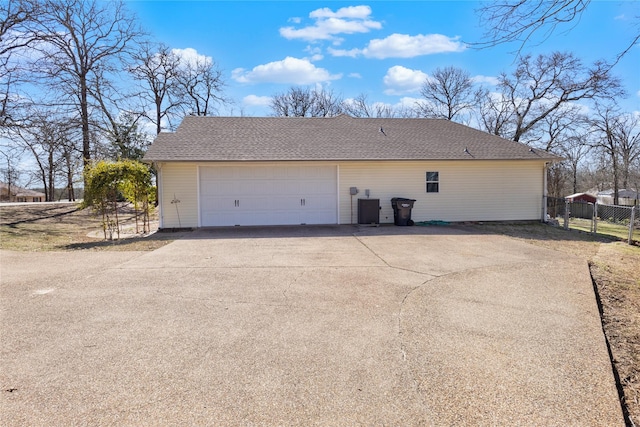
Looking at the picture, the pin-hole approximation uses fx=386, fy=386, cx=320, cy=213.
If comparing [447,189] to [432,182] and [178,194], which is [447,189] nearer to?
[432,182]

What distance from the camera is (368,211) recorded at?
44.5 ft

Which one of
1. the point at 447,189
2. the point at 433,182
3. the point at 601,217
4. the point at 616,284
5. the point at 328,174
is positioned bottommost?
the point at 616,284

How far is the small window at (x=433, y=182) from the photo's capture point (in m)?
14.2

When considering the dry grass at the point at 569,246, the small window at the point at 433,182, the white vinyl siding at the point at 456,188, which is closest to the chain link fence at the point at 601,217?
the dry grass at the point at 569,246

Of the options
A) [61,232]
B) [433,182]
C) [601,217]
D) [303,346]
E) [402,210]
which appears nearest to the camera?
[303,346]

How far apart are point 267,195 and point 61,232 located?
7.06m

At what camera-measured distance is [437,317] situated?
14.1 ft

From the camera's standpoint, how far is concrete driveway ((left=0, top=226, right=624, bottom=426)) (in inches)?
100

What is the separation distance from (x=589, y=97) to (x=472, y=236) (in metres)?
22.0

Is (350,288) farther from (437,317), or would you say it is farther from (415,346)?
(415,346)

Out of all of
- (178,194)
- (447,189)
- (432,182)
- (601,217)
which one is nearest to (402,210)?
(432,182)

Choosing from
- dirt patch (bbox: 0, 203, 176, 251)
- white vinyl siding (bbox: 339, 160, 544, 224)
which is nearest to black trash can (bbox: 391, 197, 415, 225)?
white vinyl siding (bbox: 339, 160, 544, 224)

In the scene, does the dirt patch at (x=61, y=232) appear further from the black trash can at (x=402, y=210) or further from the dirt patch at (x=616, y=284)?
the dirt patch at (x=616, y=284)

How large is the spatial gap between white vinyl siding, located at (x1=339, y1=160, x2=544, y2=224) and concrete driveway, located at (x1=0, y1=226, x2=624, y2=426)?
7.07m
